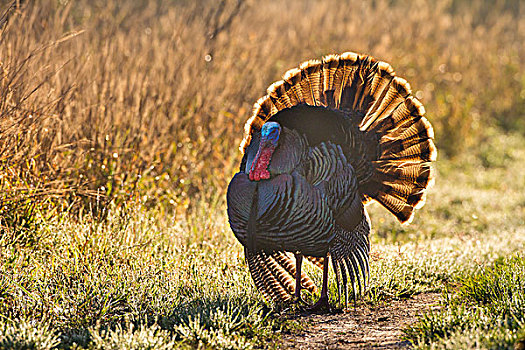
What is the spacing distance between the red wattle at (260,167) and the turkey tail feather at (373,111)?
665 mm

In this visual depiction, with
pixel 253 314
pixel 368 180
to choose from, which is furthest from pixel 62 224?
pixel 368 180

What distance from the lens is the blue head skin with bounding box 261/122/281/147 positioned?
3838 mm

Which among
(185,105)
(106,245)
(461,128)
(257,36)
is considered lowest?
(106,245)

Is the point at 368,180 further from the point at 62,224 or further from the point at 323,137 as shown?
the point at 62,224

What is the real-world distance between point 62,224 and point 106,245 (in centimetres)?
56

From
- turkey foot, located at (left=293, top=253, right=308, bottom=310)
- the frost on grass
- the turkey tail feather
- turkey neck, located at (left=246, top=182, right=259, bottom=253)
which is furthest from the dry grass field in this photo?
the turkey tail feather

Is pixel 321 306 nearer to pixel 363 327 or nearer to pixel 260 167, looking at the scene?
pixel 363 327

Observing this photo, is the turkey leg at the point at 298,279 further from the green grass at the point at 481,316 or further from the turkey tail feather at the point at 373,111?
the green grass at the point at 481,316

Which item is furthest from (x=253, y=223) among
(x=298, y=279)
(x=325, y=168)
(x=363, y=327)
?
(x=363, y=327)

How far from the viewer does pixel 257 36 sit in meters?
8.92

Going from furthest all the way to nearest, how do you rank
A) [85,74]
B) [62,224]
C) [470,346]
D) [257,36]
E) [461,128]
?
[461,128]
[257,36]
[85,74]
[62,224]
[470,346]

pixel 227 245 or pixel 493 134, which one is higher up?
pixel 493 134

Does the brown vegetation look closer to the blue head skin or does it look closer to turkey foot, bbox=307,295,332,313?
the blue head skin

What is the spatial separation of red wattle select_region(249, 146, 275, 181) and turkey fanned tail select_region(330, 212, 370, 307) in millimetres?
668
